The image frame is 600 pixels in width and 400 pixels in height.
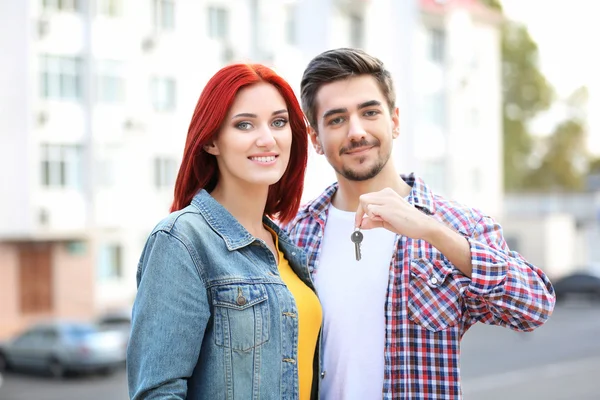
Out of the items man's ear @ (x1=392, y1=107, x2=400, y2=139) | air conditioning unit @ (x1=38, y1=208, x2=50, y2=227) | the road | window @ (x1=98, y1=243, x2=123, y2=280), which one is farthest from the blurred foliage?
man's ear @ (x1=392, y1=107, x2=400, y2=139)

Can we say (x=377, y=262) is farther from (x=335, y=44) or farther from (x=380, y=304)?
(x=335, y=44)

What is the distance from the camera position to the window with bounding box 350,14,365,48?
32.3 meters

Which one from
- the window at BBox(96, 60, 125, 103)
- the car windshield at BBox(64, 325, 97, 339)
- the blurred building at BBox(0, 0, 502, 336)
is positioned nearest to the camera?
the car windshield at BBox(64, 325, 97, 339)

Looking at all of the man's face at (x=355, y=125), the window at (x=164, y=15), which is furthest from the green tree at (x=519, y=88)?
the man's face at (x=355, y=125)

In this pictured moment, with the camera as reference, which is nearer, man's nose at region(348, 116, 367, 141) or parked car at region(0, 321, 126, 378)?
man's nose at region(348, 116, 367, 141)

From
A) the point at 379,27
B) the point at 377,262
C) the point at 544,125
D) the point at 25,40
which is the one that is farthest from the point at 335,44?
the point at 377,262

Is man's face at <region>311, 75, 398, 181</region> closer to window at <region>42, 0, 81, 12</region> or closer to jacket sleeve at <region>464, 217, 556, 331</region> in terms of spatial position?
jacket sleeve at <region>464, 217, 556, 331</region>

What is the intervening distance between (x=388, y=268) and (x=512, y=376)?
628 inches

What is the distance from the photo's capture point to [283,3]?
2916 centimetres

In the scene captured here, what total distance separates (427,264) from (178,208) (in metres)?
0.96

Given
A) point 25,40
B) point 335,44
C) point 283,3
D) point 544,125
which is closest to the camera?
point 25,40

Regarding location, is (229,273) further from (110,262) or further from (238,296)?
(110,262)

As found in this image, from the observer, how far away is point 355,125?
10.9 ft

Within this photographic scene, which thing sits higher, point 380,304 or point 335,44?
point 335,44
